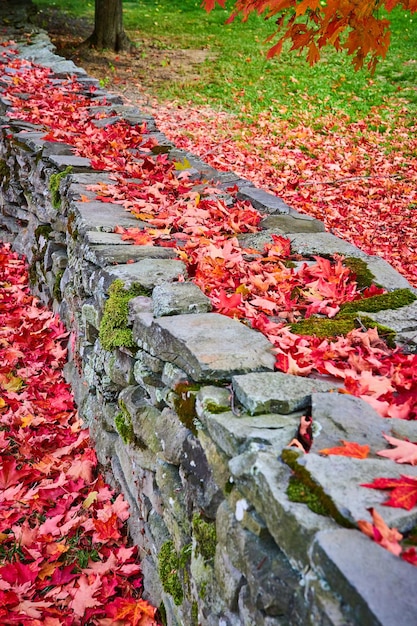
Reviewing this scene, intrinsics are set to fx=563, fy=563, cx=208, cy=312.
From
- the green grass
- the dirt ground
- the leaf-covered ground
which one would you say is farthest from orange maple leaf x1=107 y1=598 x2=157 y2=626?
the dirt ground

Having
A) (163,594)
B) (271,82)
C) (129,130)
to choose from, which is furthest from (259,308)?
(271,82)

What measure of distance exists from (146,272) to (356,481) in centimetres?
187

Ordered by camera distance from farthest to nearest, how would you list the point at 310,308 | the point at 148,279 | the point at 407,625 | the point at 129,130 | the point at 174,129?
the point at 174,129 → the point at 129,130 → the point at 148,279 → the point at 310,308 → the point at 407,625

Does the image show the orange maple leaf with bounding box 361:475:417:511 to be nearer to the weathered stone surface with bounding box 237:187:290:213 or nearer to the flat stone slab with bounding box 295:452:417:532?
the flat stone slab with bounding box 295:452:417:532

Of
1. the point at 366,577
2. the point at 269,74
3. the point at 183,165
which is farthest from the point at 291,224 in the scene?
the point at 269,74

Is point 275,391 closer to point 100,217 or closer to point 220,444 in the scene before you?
point 220,444

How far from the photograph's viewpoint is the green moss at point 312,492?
4.30 feet

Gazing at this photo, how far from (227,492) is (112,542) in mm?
A: 1489

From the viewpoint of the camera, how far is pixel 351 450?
5.06 feet

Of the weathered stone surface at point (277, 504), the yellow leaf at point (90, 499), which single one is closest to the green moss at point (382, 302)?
the weathered stone surface at point (277, 504)

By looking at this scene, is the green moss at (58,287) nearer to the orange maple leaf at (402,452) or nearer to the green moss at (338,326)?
the green moss at (338,326)

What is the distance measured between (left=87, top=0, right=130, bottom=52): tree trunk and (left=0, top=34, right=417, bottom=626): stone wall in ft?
32.5

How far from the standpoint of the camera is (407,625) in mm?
1034

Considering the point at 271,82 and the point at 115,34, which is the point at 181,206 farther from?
the point at 115,34
